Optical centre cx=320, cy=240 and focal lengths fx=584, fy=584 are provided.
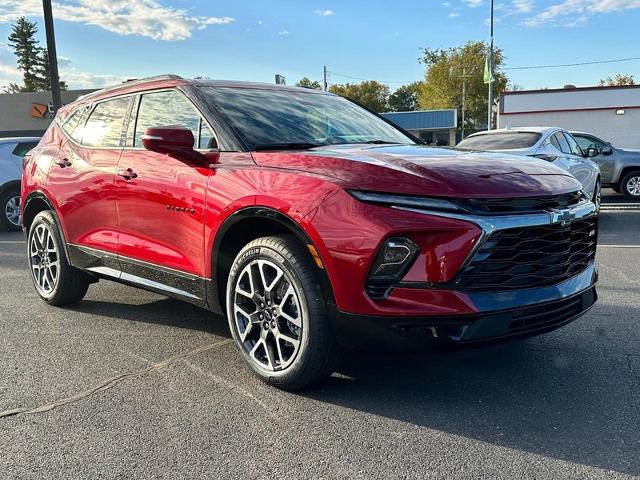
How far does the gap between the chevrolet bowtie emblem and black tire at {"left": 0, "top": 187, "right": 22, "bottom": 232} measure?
31.0 ft

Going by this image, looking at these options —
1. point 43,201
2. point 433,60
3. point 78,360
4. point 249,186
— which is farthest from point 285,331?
point 433,60

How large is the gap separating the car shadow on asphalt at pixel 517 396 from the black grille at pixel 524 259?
0.38m

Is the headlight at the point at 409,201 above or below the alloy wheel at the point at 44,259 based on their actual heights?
above

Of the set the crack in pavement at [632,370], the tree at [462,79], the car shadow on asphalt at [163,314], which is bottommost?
the crack in pavement at [632,370]

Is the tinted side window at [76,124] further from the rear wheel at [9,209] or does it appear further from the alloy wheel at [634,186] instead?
the alloy wheel at [634,186]

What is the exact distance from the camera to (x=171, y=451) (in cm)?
261

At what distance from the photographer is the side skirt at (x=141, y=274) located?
3.66 meters

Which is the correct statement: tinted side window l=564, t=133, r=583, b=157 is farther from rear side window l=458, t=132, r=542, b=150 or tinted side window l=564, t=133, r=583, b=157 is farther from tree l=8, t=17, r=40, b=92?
tree l=8, t=17, r=40, b=92

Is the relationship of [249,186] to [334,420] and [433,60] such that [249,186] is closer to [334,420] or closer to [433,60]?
[334,420]

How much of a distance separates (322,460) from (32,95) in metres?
42.5

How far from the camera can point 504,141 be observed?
9125 millimetres

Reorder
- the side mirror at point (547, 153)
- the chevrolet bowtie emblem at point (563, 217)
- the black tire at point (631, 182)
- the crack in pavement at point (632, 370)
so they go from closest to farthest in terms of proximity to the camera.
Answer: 1. the chevrolet bowtie emblem at point (563, 217)
2. the crack in pavement at point (632, 370)
3. the side mirror at point (547, 153)
4. the black tire at point (631, 182)

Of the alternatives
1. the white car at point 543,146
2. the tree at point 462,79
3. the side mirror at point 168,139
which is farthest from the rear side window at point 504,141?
the tree at point 462,79

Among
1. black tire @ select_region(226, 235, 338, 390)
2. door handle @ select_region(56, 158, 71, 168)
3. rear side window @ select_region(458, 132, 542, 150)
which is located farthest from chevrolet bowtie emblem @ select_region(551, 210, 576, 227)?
rear side window @ select_region(458, 132, 542, 150)
